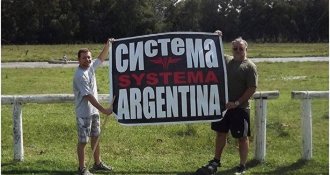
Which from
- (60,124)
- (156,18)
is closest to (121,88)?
(60,124)

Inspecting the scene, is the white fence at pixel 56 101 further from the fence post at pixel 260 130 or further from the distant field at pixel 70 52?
the distant field at pixel 70 52

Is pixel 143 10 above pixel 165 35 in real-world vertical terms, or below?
above

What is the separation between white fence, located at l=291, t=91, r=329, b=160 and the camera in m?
6.92

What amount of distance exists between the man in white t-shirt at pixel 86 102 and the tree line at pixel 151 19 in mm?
30388

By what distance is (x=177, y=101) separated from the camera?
6328 millimetres

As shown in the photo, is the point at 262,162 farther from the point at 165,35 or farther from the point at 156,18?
the point at 156,18

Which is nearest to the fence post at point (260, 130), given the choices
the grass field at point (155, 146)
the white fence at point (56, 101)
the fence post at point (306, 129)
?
the white fence at point (56, 101)

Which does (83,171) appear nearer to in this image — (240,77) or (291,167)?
(240,77)

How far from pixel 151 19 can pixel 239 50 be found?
34.5 metres

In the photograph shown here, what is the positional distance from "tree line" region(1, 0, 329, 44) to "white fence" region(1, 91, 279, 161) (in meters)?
29.8

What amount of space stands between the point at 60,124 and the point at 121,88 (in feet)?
9.18

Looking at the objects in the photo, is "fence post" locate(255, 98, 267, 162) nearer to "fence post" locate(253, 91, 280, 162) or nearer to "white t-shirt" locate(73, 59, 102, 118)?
"fence post" locate(253, 91, 280, 162)

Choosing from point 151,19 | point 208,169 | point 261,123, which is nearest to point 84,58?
point 208,169

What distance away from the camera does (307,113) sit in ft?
23.0
